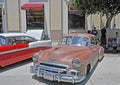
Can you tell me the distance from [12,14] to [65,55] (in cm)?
1148

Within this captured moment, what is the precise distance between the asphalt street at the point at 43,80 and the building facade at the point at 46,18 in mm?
7265

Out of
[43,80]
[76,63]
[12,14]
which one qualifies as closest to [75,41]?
[76,63]

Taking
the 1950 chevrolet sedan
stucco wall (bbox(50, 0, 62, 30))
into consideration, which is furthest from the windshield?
stucco wall (bbox(50, 0, 62, 30))

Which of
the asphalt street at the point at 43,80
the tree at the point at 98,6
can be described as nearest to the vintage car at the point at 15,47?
the asphalt street at the point at 43,80

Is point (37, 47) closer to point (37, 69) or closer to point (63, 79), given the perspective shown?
point (37, 69)

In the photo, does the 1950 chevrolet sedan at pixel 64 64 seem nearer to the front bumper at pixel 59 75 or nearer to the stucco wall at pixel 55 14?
the front bumper at pixel 59 75

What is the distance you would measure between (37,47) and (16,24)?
7.76 m

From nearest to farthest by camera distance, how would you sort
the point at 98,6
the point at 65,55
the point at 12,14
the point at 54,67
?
1. the point at 54,67
2. the point at 65,55
3. the point at 98,6
4. the point at 12,14

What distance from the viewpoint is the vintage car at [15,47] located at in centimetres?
785

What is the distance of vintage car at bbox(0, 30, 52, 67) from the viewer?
7850 millimetres

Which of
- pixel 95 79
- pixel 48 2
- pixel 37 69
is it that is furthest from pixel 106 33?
pixel 37 69

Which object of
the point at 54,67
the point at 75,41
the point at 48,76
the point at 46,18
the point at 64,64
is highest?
the point at 46,18

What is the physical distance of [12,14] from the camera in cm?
1692

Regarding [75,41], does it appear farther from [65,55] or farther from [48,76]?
[48,76]
